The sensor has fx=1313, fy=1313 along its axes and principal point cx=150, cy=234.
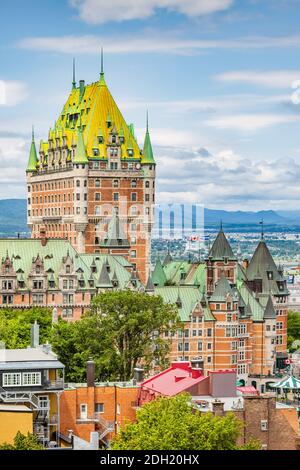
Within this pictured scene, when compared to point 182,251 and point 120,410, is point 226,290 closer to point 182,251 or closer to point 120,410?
point 182,251

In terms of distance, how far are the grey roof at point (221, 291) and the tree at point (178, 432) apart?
58890 mm

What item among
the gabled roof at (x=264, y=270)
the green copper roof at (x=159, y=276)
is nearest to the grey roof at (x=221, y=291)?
the green copper roof at (x=159, y=276)

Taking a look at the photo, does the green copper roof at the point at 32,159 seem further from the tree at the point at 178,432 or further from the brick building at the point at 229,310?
the tree at the point at 178,432

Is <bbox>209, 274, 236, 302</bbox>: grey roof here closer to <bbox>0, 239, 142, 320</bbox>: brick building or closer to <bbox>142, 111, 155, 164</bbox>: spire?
<bbox>0, 239, 142, 320</bbox>: brick building

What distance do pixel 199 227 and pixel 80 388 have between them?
51.4 m

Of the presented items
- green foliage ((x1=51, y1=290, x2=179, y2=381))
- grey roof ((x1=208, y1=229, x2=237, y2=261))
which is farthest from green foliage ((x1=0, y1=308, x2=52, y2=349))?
grey roof ((x1=208, y1=229, x2=237, y2=261))

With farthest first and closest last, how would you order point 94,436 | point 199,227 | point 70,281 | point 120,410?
point 199,227 < point 70,281 < point 120,410 < point 94,436

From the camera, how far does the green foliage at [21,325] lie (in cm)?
7494

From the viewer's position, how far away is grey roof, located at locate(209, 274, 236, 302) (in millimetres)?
100438

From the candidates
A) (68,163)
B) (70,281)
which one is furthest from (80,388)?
(68,163)

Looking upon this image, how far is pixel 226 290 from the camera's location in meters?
101

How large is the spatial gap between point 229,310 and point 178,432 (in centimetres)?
6275

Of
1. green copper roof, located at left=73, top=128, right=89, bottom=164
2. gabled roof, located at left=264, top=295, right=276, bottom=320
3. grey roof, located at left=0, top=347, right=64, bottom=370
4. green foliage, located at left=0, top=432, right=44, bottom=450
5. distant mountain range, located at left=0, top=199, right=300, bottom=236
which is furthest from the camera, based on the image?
distant mountain range, located at left=0, top=199, right=300, bottom=236

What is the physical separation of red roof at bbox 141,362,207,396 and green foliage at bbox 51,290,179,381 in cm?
1249
